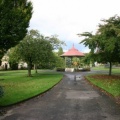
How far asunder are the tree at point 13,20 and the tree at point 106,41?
28.6 ft

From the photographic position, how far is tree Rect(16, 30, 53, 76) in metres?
36.1

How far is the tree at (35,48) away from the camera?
36.1 m

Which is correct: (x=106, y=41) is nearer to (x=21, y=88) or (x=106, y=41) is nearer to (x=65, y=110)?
(x=21, y=88)

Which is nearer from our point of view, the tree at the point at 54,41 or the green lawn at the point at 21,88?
the green lawn at the point at 21,88

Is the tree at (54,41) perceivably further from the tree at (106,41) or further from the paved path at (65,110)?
the paved path at (65,110)

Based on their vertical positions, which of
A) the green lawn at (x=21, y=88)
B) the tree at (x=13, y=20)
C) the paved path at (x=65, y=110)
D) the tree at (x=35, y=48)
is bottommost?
the paved path at (x=65, y=110)

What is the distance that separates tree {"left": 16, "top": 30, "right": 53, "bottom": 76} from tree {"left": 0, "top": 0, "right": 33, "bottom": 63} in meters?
4.81

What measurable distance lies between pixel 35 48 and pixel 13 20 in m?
7.48

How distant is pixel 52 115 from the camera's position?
11.8m

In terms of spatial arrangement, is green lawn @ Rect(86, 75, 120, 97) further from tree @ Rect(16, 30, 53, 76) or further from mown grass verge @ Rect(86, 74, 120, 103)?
tree @ Rect(16, 30, 53, 76)

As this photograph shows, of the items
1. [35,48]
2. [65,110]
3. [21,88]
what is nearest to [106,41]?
[35,48]

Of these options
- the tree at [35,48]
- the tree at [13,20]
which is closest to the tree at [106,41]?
the tree at [35,48]

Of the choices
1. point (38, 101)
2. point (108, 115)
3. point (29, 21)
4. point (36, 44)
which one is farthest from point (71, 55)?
point (108, 115)

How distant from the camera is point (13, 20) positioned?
29.3m
